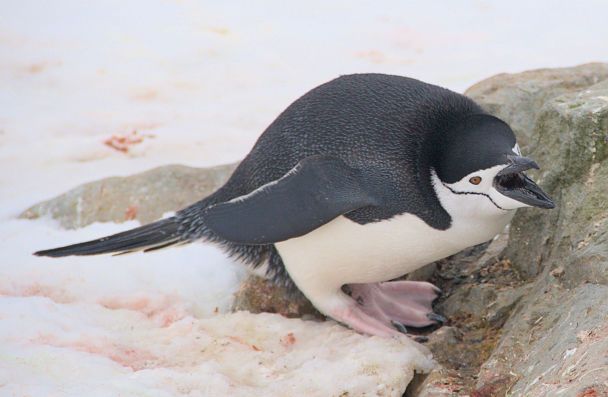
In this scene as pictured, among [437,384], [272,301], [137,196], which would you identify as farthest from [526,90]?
[137,196]

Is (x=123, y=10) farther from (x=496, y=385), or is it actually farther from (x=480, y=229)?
(x=496, y=385)

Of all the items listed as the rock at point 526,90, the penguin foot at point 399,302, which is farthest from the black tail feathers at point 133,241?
the rock at point 526,90

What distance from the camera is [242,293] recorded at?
9.68 ft

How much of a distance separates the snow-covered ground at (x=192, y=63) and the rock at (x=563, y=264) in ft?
4.32

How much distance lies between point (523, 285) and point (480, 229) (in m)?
0.23

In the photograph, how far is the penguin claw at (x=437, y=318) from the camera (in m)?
2.76

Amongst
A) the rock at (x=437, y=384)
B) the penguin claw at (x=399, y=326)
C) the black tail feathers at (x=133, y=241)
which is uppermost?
the black tail feathers at (x=133, y=241)

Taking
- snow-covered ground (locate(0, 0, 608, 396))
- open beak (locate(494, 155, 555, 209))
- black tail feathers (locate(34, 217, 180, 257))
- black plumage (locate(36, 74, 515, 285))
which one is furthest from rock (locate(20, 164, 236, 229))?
open beak (locate(494, 155, 555, 209))

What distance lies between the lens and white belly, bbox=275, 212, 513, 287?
8.20ft

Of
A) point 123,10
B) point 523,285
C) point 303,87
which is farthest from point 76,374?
point 123,10

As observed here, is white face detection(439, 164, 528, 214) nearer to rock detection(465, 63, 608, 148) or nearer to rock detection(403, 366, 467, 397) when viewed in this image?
rock detection(403, 366, 467, 397)

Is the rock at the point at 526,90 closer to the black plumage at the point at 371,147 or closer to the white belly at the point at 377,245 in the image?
the black plumage at the point at 371,147

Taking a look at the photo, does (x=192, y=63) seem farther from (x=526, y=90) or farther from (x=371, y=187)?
(x=371, y=187)

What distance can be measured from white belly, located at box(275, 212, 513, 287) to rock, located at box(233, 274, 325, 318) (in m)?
0.28
